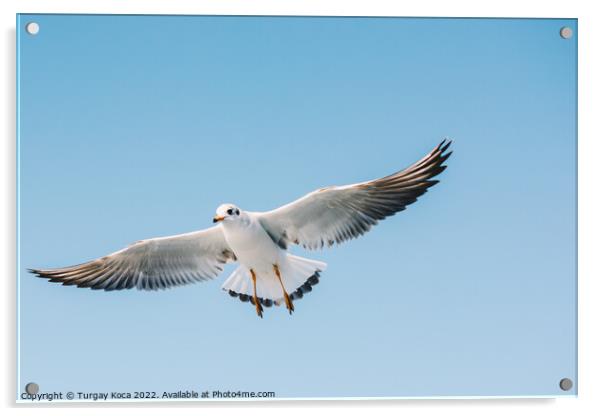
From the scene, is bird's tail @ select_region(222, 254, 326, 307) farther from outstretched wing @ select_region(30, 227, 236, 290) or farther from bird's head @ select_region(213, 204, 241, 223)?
bird's head @ select_region(213, 204, 241, 223)

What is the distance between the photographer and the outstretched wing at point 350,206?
2.96m

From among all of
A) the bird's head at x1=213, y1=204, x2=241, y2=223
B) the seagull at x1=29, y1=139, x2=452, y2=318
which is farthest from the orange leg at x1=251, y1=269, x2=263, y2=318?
the bird's head at x1=213, y1=204, x2=241, y2=223

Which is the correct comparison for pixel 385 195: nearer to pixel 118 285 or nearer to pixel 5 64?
pixel 118 285

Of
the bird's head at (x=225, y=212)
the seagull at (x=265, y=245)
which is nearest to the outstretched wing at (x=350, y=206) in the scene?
the seagull at (x=265, y=245)

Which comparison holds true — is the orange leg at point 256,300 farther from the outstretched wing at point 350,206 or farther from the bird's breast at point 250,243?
the outstretched wing at point 350,206

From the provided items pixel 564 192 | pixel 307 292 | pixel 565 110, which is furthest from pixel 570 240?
pixel 307 292

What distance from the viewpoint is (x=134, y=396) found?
9.41 feet

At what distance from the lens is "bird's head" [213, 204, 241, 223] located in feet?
9.56

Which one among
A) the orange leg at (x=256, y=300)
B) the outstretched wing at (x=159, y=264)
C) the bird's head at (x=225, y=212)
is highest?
the bird's head at (x=225, y=212)

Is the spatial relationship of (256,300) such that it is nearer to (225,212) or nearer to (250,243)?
(250,243)

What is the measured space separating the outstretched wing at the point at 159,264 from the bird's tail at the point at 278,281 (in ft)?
0.31

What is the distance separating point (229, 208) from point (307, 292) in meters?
0.41

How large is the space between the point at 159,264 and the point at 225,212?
39cm

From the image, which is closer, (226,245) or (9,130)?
(9,130)
